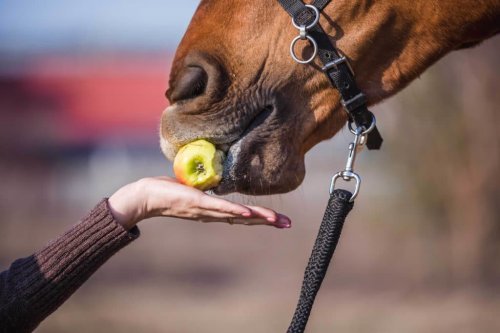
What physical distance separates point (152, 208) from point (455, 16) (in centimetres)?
118

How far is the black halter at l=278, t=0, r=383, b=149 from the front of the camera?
269 cm

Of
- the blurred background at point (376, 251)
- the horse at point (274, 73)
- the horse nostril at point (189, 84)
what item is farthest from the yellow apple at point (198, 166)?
the blurred background at point (376, 251)

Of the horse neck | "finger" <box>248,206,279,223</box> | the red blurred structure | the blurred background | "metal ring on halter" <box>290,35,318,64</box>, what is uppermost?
the red blurred structure

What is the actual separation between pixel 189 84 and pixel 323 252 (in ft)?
2.10

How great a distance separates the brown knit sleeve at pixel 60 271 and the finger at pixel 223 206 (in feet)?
1.13

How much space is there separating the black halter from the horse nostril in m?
0.31

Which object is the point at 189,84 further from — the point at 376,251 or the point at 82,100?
the point at 82,100

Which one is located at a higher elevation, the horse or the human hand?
the horse

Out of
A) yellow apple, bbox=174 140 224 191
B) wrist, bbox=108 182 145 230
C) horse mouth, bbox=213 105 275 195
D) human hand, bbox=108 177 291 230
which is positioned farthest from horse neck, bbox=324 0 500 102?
wrist, bbox=108 182 145 230

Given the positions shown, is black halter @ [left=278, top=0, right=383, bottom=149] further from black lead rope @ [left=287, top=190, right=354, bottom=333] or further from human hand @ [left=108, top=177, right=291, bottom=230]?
human hand @ [left=108, top=177, right=291, bottom=230]

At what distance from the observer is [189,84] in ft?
8.46

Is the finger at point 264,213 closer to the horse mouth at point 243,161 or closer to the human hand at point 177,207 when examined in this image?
the human hand at point 177,207

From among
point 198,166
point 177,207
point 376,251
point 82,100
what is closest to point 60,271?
point 177,207

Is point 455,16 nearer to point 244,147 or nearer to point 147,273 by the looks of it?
point 244,147
